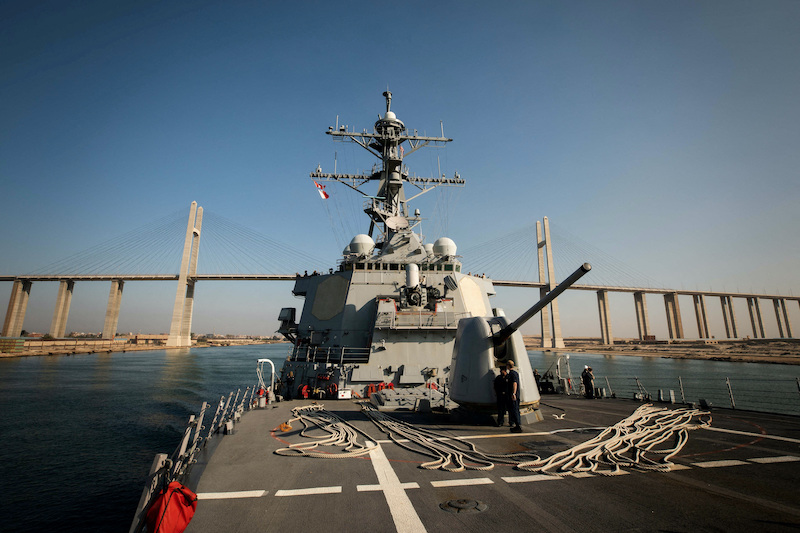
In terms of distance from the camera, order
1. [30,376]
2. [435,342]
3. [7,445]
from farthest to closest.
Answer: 1. [30,376]
2. [435,342]
3. [7,445]

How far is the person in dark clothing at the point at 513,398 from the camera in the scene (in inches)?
236

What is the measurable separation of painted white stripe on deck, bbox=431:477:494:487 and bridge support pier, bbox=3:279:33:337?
71.7 metres

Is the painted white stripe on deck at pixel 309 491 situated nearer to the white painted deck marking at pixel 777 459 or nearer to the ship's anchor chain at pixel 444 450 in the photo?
the ship's anchor chain at pixel 444 450

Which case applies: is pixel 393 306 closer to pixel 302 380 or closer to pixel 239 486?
pixel 302 380

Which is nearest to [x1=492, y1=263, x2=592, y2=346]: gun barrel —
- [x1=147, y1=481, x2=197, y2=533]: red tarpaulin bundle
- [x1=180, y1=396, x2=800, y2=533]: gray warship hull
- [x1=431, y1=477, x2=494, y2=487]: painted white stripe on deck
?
[x1=180, y1=396, x2=800, y2=533]: gray warship hull

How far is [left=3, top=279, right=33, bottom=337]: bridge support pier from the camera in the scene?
50.0 m

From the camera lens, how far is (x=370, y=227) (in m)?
19.3

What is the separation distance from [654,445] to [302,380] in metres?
10.6

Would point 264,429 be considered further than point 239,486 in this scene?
Yes

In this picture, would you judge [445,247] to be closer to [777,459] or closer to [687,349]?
[777,459]

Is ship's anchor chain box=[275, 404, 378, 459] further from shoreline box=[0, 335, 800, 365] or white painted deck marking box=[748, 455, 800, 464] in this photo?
shoreline box=[0, 335, 800, 365]

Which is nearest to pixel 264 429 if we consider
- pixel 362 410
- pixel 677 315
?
pixel 362 410

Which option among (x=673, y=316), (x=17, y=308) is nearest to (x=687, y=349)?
(x=673, y=316)

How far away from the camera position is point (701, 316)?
6144 centimetres
